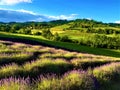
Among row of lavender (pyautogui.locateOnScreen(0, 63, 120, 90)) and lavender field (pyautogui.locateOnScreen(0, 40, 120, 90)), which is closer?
row of lavender (pyautogui.locateOnScreen(0, 63, 120, 90))

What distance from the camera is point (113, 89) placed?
9.31 metres

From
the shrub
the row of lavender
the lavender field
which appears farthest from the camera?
the lavender field

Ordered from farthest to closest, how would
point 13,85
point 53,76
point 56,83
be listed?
point 53,76
point 56,83
point 13,85

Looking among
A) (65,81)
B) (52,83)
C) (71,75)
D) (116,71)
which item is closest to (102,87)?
(71,75)

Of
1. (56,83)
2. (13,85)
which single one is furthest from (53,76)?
(13,85)

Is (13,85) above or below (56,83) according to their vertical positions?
above

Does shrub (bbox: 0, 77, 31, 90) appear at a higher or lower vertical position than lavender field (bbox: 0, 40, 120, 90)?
higher

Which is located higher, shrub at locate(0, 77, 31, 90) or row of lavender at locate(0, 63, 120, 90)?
shrub at locate(0, 77, 31, 90)

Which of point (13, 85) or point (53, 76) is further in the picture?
point (53, 76)

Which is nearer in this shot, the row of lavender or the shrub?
A: the shrub

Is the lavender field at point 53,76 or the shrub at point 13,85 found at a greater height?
the shrub at point 13,85

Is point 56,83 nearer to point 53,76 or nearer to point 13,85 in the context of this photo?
point 53,76

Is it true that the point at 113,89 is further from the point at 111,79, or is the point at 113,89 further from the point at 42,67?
the point at 42,67

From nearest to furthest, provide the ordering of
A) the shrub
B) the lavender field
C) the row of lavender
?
the shrub → the row of lavender → the lavender field
